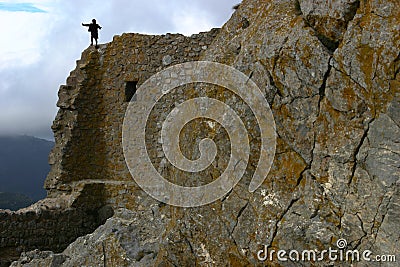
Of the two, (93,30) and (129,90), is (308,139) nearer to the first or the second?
(129,90)

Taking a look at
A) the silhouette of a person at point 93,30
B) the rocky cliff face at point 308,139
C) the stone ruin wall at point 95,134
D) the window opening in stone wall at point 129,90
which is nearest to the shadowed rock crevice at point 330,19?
the rocky cliff face at point 308,139

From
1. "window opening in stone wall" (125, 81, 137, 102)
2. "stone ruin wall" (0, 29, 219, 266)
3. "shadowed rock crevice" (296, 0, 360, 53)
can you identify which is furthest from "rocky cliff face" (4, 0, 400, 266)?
"window opening in stone wall" (125, 81, 137, 102)

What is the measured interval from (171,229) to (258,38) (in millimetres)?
2207

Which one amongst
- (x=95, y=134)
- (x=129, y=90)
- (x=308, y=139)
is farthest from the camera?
(x=95, y=134)

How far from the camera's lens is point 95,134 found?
12.0m

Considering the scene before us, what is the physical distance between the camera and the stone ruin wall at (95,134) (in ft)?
35.2

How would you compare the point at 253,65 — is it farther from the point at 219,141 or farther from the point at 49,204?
the point at 49,204

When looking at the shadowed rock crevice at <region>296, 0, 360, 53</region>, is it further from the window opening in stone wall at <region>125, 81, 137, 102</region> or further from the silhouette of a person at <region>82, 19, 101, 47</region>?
the silhouette of a person at <region>82, 19, 101, 47</region>

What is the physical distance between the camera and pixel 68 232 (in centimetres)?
1075

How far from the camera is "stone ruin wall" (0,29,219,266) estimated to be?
1073cm

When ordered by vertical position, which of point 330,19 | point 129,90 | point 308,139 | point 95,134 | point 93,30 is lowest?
point 308,139

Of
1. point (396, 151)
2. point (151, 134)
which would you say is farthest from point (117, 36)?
point (396, 151)

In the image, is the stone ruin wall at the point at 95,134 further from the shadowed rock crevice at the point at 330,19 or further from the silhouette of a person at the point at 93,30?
the shadowed rock crevice at the point at 330,19

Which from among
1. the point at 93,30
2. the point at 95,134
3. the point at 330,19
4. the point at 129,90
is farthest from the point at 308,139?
the point at 93,30
